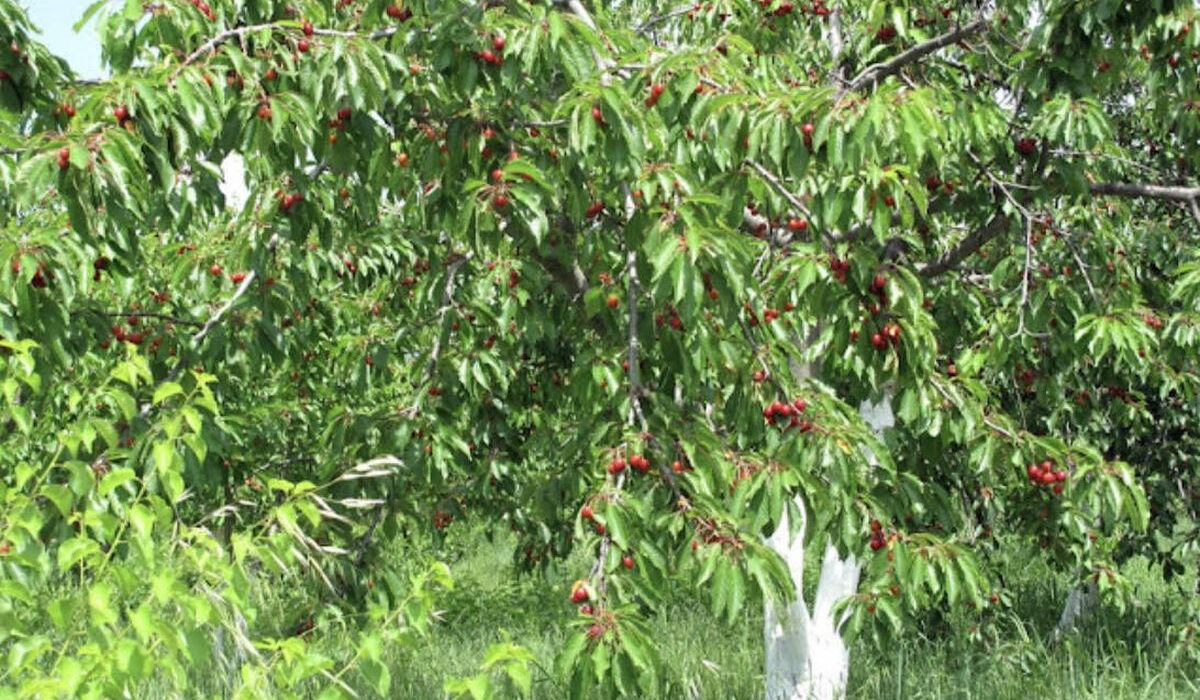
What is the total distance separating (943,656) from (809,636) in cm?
138

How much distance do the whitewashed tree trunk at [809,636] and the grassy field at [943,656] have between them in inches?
8.5

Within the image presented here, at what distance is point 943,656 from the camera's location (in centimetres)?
588

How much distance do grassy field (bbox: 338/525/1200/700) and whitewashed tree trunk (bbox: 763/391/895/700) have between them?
0.71 feet

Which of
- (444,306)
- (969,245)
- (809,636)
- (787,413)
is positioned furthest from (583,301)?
(809,636)

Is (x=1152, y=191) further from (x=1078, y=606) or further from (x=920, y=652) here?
(x=1078, y=606)

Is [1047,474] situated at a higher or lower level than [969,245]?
lower

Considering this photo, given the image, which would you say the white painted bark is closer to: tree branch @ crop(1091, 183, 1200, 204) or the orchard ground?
→ the orchard ground

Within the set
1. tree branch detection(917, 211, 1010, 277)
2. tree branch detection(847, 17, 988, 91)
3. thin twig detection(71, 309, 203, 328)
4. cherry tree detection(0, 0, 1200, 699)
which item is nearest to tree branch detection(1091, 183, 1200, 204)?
cherry tree detection(0, 0, 1200, 699)

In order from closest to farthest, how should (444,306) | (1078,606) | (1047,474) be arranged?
1. (1047,474)
2. (444,306)
3. (1078,606)

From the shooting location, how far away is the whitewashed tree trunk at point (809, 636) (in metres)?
4.63

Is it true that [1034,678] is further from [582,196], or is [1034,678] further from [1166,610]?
[582,196]

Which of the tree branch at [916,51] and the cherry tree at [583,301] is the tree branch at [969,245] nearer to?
the cherry tree at [583,301]

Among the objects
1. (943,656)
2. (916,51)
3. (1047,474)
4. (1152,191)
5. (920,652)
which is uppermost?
(916,51)

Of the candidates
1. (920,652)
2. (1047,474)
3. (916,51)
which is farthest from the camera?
(920,652)
